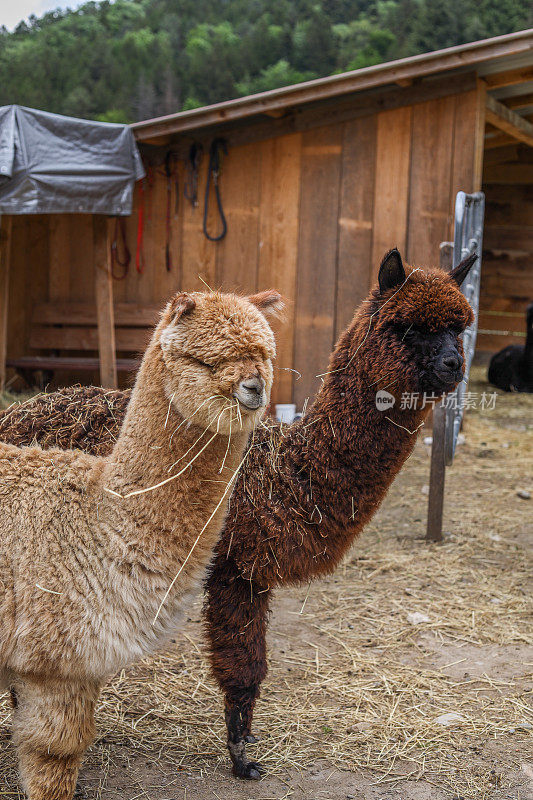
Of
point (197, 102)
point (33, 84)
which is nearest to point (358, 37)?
point (197, 102)

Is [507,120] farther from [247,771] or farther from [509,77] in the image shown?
[247,771]

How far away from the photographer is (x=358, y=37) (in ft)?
115

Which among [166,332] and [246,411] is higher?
[166,332]

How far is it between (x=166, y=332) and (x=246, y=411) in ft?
1.02

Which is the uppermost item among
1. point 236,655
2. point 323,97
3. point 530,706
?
point 323,97

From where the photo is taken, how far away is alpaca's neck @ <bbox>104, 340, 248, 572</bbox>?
7.04 feet

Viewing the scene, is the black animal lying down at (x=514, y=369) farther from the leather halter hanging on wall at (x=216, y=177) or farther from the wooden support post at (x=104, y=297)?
the wooden support post at (x=104, y=297)

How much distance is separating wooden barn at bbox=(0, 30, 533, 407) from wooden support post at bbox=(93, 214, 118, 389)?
0.01 m

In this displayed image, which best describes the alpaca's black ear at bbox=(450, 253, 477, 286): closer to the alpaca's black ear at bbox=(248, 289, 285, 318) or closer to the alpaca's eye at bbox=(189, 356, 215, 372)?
the alpaca's black ear at bbox=(248, 289, 285, 318)

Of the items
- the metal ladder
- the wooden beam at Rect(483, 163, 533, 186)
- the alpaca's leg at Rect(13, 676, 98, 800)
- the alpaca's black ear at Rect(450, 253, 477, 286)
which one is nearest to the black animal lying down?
the wooden beam at Rect(483, 163, 533, 186)

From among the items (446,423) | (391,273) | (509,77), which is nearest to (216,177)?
(509,77)

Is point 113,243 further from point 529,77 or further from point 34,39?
point 34,39

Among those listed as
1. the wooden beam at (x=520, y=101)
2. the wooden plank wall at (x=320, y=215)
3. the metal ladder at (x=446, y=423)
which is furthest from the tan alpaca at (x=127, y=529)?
the wooden beam at (x=520, y=101)

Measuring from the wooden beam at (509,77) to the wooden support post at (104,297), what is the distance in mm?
3845
